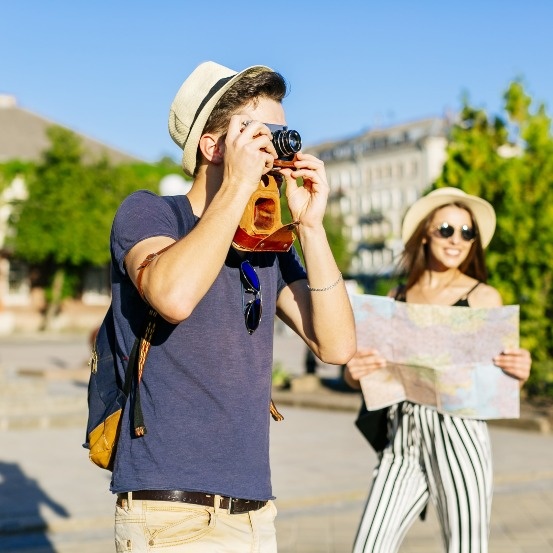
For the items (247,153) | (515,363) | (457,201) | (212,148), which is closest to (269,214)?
(247,153)

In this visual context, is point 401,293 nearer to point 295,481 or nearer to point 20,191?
point 295,481

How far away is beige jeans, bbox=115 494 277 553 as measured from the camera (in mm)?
2363

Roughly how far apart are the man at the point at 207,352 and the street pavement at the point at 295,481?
3.72 meters

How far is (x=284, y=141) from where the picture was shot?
92.9 inches

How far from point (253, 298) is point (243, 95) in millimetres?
488

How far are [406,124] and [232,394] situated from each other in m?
91.2

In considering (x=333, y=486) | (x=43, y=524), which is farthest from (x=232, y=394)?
(x=333, y=486)

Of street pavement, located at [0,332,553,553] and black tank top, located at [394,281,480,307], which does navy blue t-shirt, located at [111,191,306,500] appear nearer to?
black tank top, located at [394,281,480,307]

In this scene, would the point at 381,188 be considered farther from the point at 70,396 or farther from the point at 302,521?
the point at 302,521

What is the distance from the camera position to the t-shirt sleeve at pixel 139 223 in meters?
2.36

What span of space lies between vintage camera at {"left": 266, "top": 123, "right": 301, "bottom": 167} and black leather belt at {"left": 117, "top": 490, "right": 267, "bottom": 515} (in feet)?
2.57

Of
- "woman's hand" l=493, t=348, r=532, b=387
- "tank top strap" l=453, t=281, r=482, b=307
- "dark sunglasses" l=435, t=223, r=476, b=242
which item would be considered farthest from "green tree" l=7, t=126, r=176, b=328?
"woman's hand" l=493, t=348, r=532, b=387

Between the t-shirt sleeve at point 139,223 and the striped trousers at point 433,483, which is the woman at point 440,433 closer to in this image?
the striped trousers at point 433,483

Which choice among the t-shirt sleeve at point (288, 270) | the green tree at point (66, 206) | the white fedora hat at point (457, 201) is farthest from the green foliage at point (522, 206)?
the green tree at point (66, 206)
